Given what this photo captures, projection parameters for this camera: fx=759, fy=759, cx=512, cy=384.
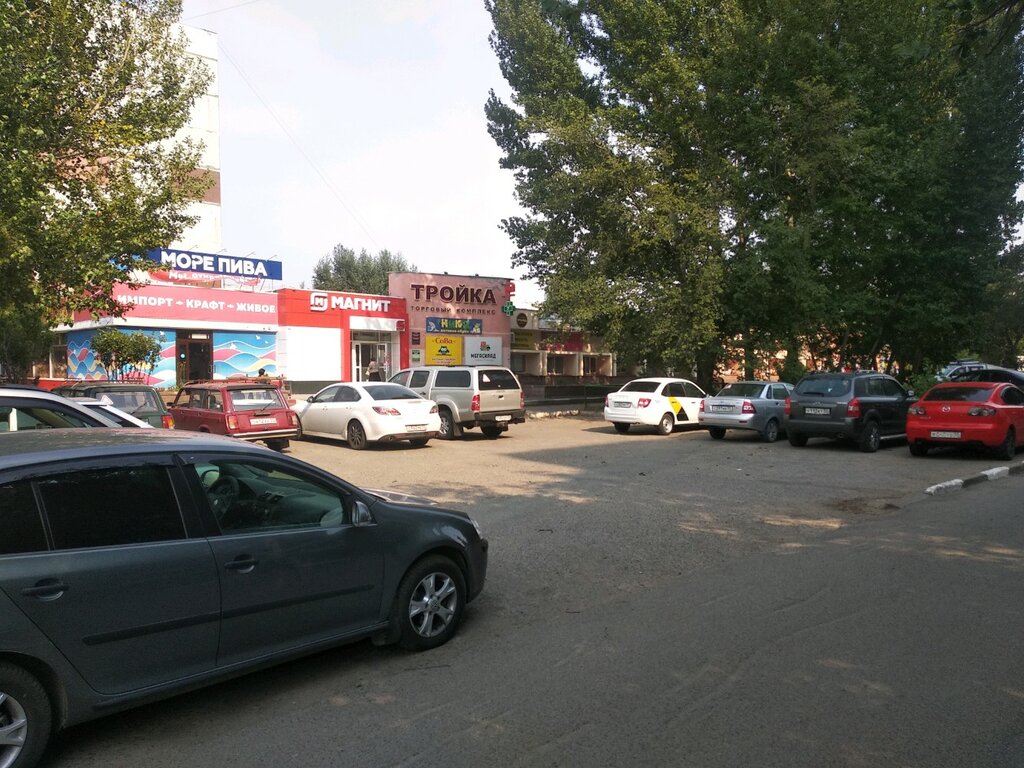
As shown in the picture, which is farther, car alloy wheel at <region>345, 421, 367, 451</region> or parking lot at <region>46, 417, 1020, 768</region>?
car alloy wheel at <region>345, 421, 367, 451</region>

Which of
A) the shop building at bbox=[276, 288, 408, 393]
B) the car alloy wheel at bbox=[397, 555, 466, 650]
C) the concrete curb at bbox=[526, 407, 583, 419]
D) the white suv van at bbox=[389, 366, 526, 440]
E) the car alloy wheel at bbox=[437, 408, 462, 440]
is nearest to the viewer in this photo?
the car alloy wheel at bbox=[397, 555, 466, 650]

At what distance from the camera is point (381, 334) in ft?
128

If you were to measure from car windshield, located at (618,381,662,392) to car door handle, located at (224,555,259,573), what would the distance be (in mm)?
18003

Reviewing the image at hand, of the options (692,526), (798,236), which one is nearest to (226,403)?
(692,526)

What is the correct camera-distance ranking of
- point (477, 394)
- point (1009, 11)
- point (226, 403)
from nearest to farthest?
point (1009, 11) < point (226, 403) < point (477, 394)

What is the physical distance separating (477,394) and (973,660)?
15.2 m

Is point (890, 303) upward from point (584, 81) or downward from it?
downward

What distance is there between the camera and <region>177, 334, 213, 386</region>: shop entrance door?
1298 inches

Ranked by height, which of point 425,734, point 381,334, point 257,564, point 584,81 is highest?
point 584,81

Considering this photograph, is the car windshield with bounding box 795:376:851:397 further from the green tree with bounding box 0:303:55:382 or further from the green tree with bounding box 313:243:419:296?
the green tree with bounding box 313:243:419:296

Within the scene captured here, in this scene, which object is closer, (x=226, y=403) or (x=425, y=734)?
(x=425, y=734)

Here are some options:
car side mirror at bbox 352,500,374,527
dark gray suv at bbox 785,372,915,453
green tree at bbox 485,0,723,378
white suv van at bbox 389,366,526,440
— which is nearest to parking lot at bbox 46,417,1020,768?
car side mirror at bbox 352,500,374,527

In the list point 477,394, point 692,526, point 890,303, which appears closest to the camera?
point 692,526

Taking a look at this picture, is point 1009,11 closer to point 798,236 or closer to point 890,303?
point 798,236
